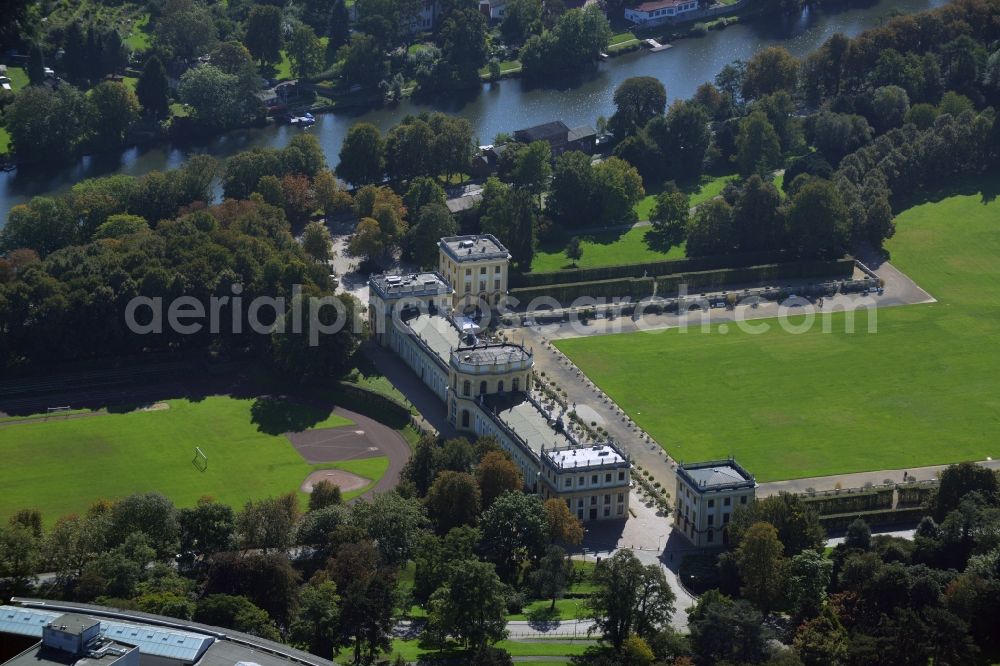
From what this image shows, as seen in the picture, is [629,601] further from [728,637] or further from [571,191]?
[571,191]

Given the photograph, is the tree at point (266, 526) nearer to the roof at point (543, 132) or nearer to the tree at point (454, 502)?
the tree at point (454, 502)

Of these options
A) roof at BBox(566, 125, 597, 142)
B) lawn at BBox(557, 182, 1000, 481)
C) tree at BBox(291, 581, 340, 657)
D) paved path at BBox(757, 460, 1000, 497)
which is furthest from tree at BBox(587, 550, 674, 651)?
roof at BBox(566, 125, 597, 142)

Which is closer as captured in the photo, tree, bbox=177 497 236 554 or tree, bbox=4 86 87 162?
tree, bbox=177 497 236 554

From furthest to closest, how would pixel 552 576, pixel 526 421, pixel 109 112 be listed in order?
1. pixel 109 112
2. pixel 526 421
3. pixel 552 576

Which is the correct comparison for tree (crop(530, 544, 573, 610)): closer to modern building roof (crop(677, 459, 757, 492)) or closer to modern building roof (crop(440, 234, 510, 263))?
modern building roof (crop(677, 459, 757, 492))

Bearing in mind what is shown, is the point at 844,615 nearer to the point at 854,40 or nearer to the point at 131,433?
the point at 131,433

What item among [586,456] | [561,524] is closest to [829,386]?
[586,456]

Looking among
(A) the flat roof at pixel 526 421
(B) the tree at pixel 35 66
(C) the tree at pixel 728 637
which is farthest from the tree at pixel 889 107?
(C) the tree at pixel 728 637
